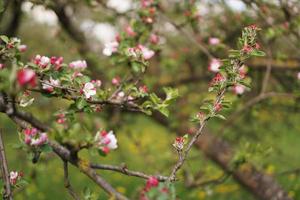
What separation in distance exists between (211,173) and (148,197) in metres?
2.47

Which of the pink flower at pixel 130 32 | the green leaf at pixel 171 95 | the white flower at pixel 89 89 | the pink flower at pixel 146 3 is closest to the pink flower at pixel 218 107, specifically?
the green leaf at pixel 171 95

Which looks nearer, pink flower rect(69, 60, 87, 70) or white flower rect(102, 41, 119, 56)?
pink flower rect(69, 60, 87, 70)

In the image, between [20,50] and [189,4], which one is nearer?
[20,50]

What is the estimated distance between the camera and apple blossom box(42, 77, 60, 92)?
1.98 meters

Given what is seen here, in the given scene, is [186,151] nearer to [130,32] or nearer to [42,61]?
[42,61]

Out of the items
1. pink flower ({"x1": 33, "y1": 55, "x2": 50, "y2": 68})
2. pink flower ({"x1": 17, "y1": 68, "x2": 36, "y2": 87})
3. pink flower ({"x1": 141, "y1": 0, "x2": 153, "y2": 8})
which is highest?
pink flower ({"x1": 141, "y1": 0, "x2": 153, "y2": 8})

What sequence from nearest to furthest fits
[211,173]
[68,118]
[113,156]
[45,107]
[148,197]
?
[148,197], [68,118], [211,173], [45,107], [113,156]

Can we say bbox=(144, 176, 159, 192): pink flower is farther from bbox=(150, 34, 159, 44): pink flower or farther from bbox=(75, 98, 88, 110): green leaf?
bbox=(150, 34, 159, 44): pink flower

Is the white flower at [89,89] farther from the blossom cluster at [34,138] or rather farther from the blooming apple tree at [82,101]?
the blossom cluster at [34,138]

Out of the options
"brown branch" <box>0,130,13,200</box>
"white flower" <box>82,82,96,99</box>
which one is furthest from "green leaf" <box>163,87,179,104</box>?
"brown branch" <box>0,130,13,200</box>

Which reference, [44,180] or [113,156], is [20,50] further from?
[113,156]

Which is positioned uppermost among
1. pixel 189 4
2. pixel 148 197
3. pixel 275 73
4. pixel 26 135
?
pixel 275 73

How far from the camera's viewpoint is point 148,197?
1577 millimetres

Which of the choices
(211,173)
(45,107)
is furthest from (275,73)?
(45,107)
